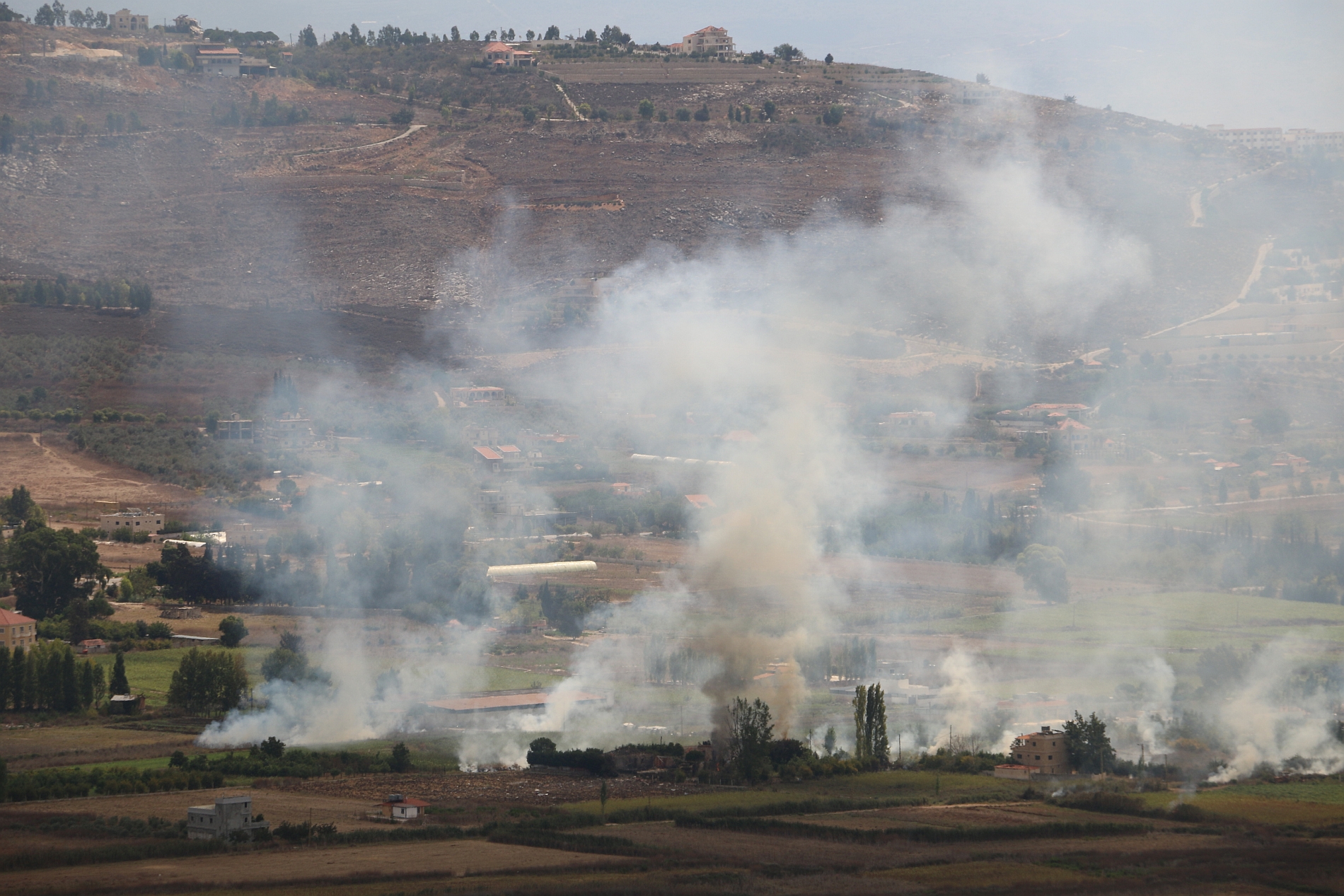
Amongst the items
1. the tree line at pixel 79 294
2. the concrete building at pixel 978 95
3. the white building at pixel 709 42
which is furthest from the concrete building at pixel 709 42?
the tree line at pixel 79 294

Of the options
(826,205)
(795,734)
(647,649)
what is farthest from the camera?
(826,205)

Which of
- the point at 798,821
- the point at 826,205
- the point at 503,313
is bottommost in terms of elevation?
the point at 798,821

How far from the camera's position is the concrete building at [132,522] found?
236 ft

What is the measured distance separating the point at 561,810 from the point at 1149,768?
16.9 metres

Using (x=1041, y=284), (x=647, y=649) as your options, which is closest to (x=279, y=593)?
(x=647, y=649)

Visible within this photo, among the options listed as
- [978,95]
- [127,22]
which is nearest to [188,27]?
[127,22]

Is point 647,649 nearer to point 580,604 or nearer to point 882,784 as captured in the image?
point 580,604

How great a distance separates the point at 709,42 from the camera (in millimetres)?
→ 152625

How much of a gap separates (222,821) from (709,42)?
124 meters

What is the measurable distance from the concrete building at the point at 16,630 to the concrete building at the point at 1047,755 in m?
32.1

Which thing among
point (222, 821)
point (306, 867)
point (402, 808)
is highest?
point (402, 808)

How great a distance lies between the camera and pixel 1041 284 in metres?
102

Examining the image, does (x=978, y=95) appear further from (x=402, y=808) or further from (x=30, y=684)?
(x=402, y=808)

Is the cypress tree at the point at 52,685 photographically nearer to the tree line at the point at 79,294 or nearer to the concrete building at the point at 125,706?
the concrete building at the point at 125,706
